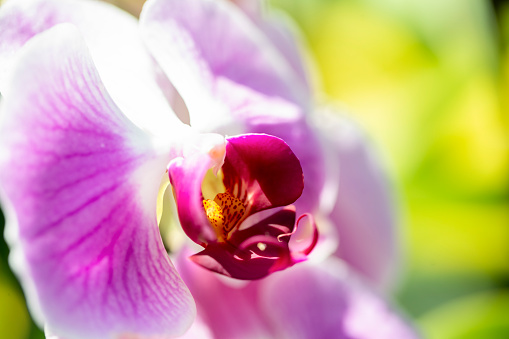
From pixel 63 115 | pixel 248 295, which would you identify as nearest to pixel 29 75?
pixel 63 115

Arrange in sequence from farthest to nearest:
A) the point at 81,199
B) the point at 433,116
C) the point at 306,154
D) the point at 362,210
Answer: the point at 433,116
the point at 362,210
the point at 306,154
the point at 81,199

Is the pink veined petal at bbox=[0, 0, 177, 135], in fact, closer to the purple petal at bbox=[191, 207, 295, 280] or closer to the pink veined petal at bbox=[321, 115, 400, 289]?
the purple petal at bbox=[191, 207, 295, 280]

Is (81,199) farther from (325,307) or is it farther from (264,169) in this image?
(325,307)

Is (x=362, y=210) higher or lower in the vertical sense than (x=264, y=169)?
lower

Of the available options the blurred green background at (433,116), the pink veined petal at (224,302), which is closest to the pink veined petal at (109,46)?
the pink veined petal at (224,302)

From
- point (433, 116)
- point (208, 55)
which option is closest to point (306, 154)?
point (208, 55)

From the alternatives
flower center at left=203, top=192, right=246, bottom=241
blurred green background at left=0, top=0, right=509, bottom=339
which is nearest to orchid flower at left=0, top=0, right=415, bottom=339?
flower center at left=203, top=192, right=246, bottom=241
